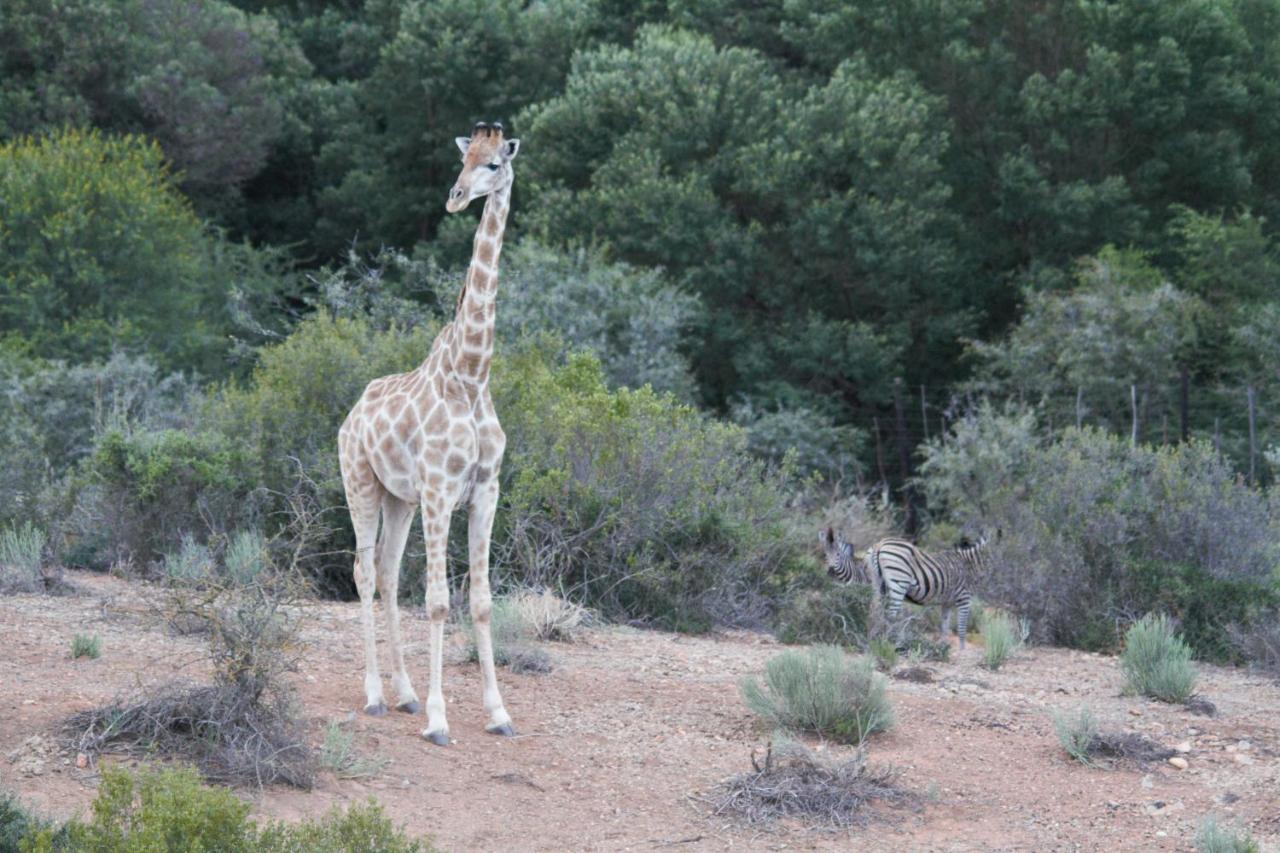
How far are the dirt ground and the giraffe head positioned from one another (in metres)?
2.90

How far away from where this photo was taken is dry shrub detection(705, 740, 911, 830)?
7.91 metres

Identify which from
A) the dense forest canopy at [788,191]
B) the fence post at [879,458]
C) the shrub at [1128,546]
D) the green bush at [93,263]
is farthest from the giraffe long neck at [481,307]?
the green bush at [93,263]

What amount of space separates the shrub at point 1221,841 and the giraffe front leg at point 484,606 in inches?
139

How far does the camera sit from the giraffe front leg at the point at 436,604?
327 inches

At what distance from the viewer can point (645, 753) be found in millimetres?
8602

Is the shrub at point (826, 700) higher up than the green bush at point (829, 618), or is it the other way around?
the shrub at point (826, 700)

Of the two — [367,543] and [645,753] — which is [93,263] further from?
[645,753]

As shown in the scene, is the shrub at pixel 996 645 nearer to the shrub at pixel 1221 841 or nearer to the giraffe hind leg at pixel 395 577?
the shrub at pixel 1221 841

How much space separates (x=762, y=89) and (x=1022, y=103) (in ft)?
14.7

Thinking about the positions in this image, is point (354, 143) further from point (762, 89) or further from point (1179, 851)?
point (1179, 851)

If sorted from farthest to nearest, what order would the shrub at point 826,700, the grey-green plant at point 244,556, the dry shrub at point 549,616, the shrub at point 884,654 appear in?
the grey-green plant at point 244,556 → the dry shrub at point 549,616 → the shrub at point 884,654 → the shrub at point 826,700

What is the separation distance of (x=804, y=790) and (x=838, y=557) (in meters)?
6.70

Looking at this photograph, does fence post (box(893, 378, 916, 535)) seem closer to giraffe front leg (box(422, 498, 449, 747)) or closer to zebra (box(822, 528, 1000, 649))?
zebra (box(822, 528, 1000, 649))

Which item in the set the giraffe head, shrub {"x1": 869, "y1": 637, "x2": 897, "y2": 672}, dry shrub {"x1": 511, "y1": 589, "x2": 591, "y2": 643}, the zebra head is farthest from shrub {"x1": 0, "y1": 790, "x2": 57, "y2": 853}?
the zebra head
